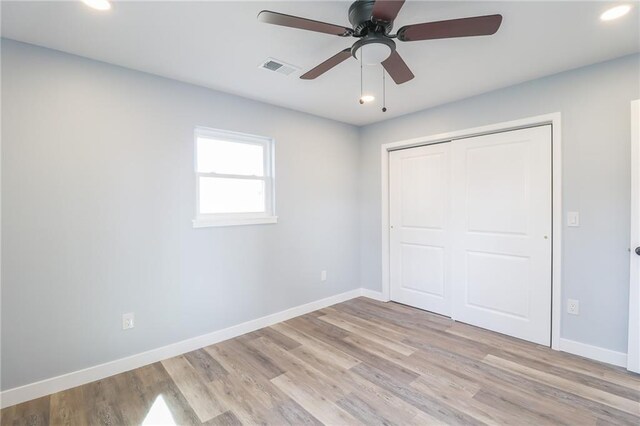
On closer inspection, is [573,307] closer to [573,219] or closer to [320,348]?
[573,219]

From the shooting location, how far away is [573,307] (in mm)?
2643

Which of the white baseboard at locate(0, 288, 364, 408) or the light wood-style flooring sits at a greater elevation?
the white baseboard at locate(0, 288, 364, 408)

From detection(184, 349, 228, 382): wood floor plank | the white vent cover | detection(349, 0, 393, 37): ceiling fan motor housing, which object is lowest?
detection(184, 349, 228, 382): wood floor plank

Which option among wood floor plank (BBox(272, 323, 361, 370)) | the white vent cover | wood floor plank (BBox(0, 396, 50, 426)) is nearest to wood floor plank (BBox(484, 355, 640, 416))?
wood floor plank (BBox(272, 323, 361, 370))

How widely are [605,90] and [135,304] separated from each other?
14.0ft

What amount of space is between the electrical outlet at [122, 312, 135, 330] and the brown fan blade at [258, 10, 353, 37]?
2.42m

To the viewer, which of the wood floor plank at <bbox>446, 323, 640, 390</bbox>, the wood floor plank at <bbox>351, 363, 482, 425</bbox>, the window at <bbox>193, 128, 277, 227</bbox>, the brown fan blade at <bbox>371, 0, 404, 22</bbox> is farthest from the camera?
the window at <bbox>193, 128, 277, 227</bbox>

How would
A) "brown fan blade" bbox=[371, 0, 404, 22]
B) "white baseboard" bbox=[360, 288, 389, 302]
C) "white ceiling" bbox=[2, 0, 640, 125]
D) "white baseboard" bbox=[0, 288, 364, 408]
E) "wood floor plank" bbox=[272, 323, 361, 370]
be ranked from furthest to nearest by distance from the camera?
1. "white baseboard" bbox=[360, 288, 389, 302]
2. "wood floor plank" bbox=[272, 323, 361, 370]
3. "white baseboard" bbox=[0, 288, 364, 408]
4. "white ceiling" bbox=[2, 0, 640, 125]
5. "brown fan blade" bbox=[371, 0, 404, 22]

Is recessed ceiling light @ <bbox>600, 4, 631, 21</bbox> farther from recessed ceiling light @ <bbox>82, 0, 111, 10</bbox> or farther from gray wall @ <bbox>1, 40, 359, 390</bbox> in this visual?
recessed ceiling light @ <bbox>82, 0, 111, 10</bbox>

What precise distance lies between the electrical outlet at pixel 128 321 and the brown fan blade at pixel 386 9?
2.78m

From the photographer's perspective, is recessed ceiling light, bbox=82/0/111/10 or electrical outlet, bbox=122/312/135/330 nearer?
recessed ceiling light, bbox=82/0/111/10

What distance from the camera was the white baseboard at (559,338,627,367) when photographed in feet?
7.89

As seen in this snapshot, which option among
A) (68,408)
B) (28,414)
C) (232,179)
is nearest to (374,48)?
(232,179)

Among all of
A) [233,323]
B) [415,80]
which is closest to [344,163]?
[415,80]
